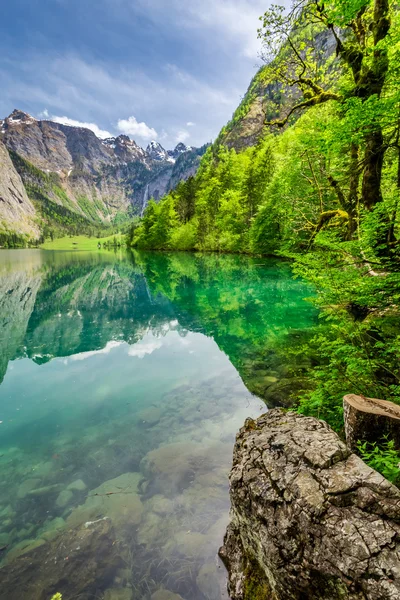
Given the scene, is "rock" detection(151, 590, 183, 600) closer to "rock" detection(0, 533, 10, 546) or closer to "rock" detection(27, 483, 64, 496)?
"rock" detection(0, 533, 10, 546)

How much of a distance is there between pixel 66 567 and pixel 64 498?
146 centimetres

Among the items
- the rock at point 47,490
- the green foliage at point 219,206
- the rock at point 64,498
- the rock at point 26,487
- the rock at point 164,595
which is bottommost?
the rock at point 26,487

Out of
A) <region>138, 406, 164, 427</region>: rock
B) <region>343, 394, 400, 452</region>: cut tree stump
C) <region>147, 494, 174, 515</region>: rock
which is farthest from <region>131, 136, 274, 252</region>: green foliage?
<region>147, 494, 174, 515</region>: rock

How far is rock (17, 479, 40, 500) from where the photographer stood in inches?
222

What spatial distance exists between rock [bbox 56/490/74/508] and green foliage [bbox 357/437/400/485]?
5244 millimetres

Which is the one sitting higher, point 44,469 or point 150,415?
point 150,415

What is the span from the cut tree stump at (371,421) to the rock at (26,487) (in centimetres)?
606

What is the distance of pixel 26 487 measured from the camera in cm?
581

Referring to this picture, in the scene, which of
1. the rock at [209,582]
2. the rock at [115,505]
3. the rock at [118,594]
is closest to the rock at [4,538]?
the rock at [115,505]

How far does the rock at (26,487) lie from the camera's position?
564cm

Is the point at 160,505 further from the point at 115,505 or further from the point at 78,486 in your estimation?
the point at 78,486

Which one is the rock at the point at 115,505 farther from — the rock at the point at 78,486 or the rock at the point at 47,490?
the rock at the point at 47,490

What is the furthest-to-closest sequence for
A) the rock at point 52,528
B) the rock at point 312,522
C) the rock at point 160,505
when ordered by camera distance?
the rock at point 160,505
the rock at point 52,528
the rock at point 312,522

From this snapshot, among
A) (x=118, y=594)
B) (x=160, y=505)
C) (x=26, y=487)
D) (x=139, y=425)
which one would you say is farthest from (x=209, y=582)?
(x=139, y=425)
